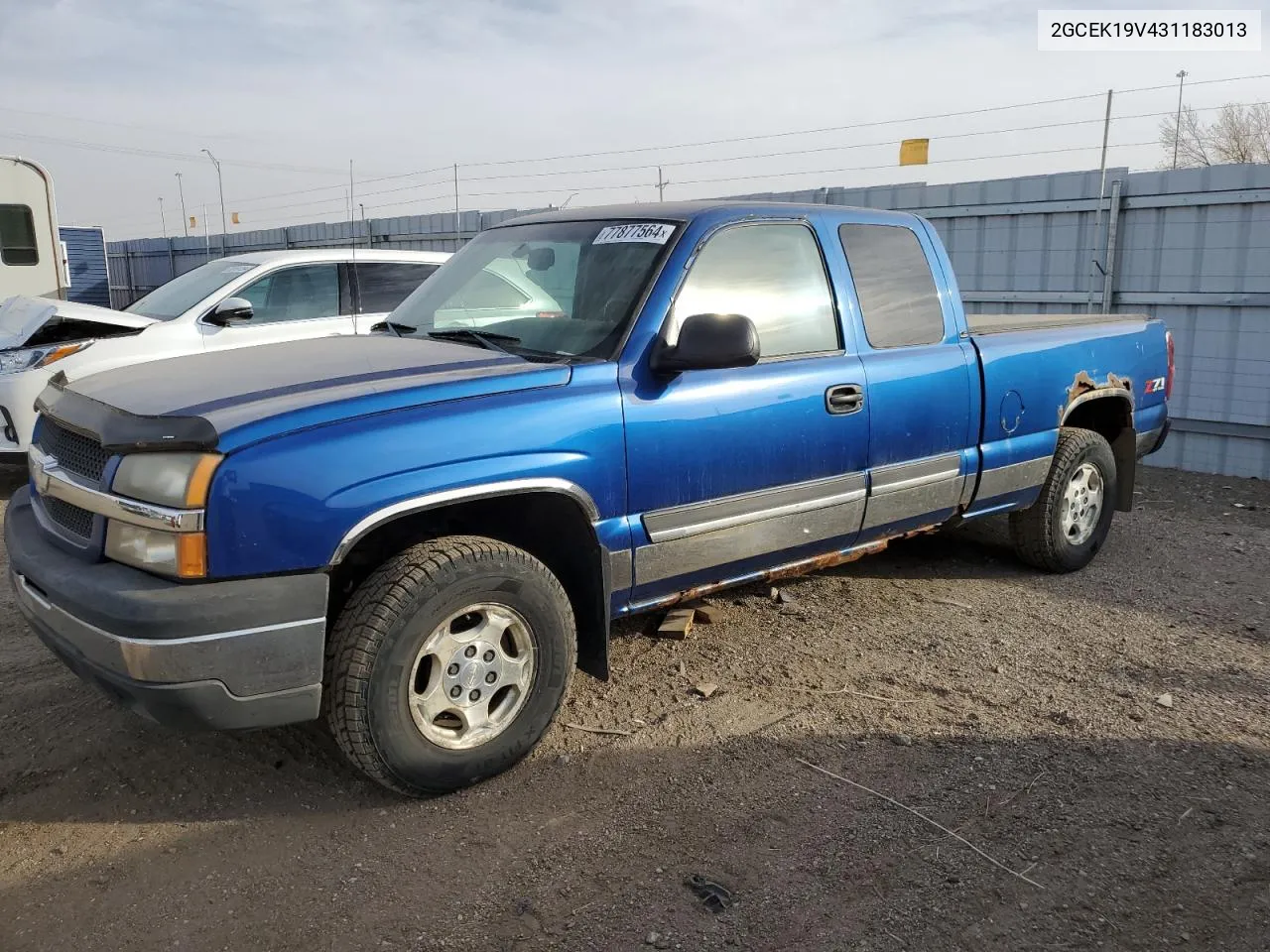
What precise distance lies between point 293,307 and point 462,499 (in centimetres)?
557

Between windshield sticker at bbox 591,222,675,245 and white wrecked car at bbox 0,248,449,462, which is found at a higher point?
windshield sticker at bbox 591,222,675,245

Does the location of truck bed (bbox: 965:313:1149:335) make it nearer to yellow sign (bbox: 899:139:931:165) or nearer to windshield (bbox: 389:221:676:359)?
windshield (bbox: 389:221:676:359)

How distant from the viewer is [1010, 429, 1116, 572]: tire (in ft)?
17.5

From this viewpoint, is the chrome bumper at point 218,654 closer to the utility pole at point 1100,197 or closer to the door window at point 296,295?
the door window at point 296,295

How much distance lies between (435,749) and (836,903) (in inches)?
50.5

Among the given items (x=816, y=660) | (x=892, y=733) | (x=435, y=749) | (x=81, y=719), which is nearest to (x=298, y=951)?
(x=435, y=749)

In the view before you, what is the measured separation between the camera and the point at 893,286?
14.7 ft

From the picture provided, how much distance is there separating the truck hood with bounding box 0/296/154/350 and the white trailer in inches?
173

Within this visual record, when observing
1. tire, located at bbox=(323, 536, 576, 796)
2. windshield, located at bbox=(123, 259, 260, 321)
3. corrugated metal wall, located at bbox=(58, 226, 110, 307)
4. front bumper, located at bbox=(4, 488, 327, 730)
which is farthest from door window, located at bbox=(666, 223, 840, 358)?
corrugated metal wall, located at bbox=(58, 226, 110, 307)

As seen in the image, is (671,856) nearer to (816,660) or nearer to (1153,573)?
(816,660)

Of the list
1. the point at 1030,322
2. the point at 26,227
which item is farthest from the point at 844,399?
the point at 26,227

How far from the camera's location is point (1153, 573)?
5680 millimetres

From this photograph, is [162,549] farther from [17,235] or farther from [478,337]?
[17,235]

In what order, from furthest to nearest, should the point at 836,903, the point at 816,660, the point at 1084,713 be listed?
the point at 816,660 → the point at 1084,713 → the point at 836,903
